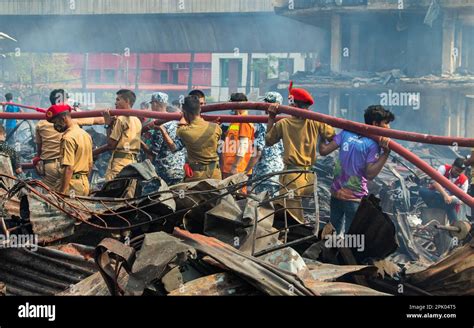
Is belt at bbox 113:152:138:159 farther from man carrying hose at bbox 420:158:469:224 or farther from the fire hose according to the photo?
man carrying hose at bbox 420:158:469:224

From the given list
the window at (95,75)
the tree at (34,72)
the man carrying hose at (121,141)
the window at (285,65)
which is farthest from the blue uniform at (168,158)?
the window at (95,75)

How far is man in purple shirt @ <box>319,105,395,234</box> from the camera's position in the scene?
26.9ft

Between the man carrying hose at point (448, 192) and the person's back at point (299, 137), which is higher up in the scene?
the person's back at point (299, 137)

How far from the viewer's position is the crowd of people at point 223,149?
8.17m

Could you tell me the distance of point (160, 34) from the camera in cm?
3578

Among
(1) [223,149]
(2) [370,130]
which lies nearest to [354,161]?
(2) [370,130]

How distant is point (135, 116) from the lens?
9.14 m

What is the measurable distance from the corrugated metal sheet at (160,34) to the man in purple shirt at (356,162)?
26.1m

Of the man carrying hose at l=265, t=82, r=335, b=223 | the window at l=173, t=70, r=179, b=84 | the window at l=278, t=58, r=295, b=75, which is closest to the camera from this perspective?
the man carrying hose at l=265, t=82, r=335, b=223

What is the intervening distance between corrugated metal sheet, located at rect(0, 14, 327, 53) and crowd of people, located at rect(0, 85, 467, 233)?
81.7ft

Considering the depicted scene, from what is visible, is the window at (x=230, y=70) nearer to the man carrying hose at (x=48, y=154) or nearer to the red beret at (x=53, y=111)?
the man carrying hose at (x=48, y=154)

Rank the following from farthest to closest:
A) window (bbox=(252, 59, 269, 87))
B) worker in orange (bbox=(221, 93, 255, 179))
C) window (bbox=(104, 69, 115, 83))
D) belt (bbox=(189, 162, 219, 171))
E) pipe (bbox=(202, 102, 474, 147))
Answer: window (bbox=(104, 69, 115, 83)), window (bbox=(252, 59, 269, 87)), worker in orange (bbox=(221, 93, 255, 179)), belt (bbox=(189, 162, 219, 171)), pipe (bbox=(202, 102, 474, 147))

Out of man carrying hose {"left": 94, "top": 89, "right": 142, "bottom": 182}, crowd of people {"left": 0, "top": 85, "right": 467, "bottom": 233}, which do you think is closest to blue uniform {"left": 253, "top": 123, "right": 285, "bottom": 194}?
crowd of people {"left": 0, "top": 85, "right": 467, "bottom": 233}
